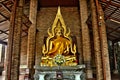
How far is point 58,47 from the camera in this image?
34.5 ft

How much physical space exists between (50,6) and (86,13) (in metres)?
3.07

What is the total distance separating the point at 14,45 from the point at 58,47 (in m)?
2.46

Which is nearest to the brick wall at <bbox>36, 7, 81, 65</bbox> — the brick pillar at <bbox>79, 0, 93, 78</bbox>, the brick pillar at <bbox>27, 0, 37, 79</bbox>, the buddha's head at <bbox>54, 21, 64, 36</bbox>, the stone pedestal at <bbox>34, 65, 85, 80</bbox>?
the brick pillar at <bbox>27, 0, 37, 79</bbox>

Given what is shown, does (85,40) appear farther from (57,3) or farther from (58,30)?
(57,3)

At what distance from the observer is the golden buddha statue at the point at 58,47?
9.74 meters

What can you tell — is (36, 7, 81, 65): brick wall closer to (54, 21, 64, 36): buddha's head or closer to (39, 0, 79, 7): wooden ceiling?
(39, 0, 79, 7): wooden ceiling

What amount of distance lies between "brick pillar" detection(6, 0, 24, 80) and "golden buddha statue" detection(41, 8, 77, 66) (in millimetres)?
1433

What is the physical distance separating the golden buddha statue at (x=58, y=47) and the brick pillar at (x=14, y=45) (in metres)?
1.43

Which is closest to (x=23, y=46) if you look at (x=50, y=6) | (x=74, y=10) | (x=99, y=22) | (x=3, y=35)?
(x=3, y=35)

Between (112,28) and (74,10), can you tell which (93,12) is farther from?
(112,28)

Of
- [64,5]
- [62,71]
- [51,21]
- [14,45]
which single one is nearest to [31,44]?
[51,21]

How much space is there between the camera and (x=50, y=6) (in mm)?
14047

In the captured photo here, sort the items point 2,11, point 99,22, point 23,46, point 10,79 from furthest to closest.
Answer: point 23,46
point 2,11
point 99,22
point 10,79

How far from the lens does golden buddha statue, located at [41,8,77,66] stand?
9.74m
